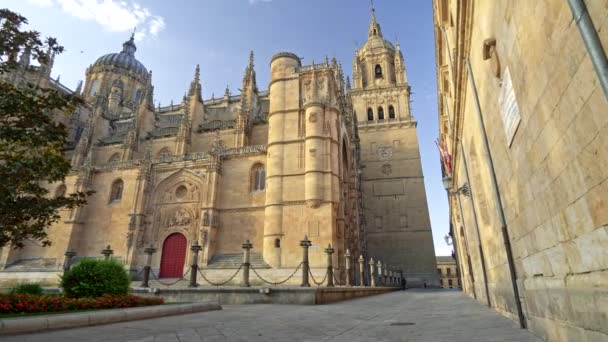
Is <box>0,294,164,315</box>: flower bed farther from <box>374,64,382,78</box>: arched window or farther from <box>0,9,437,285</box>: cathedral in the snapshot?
<box>374,64,382,78</box>: arched window

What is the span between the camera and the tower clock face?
37.3 metres

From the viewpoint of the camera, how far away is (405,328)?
5.14 m

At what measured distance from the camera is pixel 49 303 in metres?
6.47

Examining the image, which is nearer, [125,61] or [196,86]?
[196,86]

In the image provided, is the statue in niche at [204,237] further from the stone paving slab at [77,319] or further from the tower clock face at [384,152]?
the tower clock face at [384,152]

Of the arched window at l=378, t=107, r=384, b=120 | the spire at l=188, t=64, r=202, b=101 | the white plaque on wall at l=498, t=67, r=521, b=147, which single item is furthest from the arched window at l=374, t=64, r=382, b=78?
the white plaque on wall at l=498, t=67, r=521, b=147

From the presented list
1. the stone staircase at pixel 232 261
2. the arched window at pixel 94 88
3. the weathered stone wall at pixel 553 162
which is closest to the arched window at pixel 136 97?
the arched window at pixel 94 88

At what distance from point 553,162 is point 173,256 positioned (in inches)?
952

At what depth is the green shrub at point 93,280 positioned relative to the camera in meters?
7.95

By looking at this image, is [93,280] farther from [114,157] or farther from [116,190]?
[114,157]

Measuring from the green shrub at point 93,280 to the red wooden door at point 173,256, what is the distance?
14.9 m

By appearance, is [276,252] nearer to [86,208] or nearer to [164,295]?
[164,295]

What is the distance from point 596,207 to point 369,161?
119ft

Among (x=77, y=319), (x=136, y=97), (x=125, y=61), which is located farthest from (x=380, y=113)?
(x=125, y=61)
